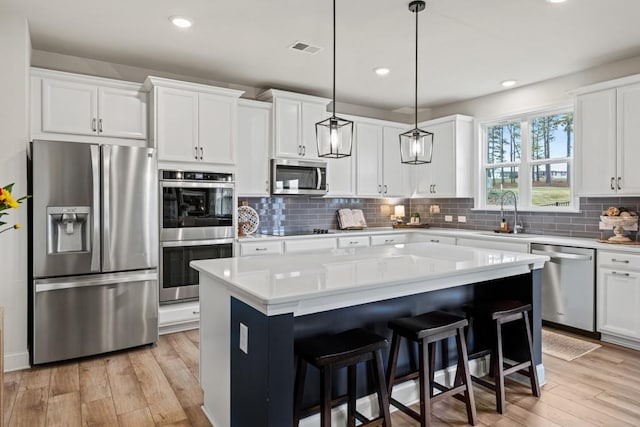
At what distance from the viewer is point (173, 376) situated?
2975mm

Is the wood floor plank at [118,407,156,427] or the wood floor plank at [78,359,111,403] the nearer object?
the wood floor plank at [118,407,156,427]

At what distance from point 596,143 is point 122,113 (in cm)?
453

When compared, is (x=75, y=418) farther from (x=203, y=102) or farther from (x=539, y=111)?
(x=539, y=111)

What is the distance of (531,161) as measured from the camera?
4.88m

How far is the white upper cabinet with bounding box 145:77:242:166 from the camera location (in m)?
3.82

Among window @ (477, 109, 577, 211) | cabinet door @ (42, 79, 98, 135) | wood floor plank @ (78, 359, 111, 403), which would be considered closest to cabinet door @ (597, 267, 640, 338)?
window @ (477, 109, 577, 211)

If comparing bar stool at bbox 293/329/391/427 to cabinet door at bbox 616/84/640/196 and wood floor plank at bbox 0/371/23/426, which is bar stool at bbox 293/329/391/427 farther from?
cabinet door at bbox 616/84/640/196

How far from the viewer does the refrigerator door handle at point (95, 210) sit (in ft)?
10.7

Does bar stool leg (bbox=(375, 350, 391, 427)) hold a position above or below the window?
below

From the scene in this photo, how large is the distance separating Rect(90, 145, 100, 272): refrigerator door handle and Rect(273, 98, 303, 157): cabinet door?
1918 millimetres

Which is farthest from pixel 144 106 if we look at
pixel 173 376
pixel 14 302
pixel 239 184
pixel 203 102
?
pixel 173 376

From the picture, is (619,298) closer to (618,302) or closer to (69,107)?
(618,302)

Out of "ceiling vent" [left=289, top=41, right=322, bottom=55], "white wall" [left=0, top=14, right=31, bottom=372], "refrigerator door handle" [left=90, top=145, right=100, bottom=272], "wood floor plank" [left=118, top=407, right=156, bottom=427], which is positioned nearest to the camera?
"wood floor plank" [left=118, top=407, right=156, bottom=427]

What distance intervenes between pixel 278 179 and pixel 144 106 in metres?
1.57
